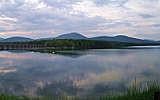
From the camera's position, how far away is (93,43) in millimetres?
127938

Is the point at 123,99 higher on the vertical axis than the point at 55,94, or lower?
higher

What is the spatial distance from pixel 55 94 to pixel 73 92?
1.60 metres

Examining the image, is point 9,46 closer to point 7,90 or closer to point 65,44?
point 65,44

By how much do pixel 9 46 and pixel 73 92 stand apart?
376 ft

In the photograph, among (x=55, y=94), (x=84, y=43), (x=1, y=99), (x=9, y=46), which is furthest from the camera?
(x=84, y=43)

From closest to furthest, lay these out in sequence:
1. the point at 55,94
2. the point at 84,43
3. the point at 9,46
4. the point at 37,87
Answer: the point at 55,94
the point at 37,87
the point at 9,46
the point at 84,43

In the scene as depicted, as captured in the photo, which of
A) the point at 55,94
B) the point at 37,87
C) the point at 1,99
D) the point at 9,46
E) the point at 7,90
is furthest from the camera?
the point at 9,46

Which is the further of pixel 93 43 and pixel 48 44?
pixel 93 43

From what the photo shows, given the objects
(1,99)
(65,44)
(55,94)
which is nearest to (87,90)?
(55,94)

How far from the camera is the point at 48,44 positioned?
114m

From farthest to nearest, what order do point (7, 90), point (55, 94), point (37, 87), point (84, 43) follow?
point (84, 43) → point (37, 87) → point (7, 90) → point (55, 94)

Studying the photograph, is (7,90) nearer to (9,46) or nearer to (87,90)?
(87,90)

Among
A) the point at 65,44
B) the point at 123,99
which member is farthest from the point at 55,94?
the point at 65,44

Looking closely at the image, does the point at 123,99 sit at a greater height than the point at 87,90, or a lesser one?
greater
